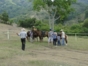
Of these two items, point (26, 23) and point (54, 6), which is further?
point (26, 23)

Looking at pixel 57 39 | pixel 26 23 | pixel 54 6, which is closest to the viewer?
pixel 57 39

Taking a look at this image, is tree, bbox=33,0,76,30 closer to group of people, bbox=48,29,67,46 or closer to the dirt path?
group of people, bbox=48,29,67,46

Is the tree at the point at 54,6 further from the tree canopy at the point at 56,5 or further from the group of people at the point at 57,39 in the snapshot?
the group of people at the point at 57,39

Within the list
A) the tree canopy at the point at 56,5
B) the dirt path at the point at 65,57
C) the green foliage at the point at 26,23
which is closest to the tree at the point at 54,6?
the tree canopy at the point at 56,5

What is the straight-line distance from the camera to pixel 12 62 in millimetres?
13344

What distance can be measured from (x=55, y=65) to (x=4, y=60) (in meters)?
2.99

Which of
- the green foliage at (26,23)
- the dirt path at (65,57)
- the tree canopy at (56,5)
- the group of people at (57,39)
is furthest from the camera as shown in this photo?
the green foliage at (26,23)

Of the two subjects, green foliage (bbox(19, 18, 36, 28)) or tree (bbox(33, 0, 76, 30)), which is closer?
tree (bbox(33, 0, 76, 30))

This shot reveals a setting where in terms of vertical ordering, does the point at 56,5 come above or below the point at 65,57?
above

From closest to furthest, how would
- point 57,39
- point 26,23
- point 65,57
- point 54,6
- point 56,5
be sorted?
point 65,57 → point 57,39 → point 56,5 → point 54,6 → point 26,23

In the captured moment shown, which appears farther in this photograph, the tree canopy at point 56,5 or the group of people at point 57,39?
the tree canopy at point 56,5

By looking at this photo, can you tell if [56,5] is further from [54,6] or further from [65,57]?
[65,57]

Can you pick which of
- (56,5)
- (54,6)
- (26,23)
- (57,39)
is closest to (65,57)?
(57,39)

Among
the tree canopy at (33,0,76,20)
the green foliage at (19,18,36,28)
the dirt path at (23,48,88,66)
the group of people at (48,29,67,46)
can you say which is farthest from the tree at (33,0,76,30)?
the dirt path at (23,48,88,66)
